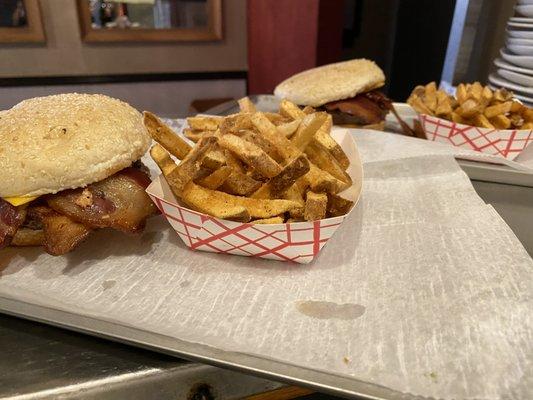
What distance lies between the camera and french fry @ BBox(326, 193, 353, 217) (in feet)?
3.76

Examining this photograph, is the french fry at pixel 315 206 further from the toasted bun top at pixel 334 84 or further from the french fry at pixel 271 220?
the toasted bun top at pixel 334 84

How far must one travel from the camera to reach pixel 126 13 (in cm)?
359

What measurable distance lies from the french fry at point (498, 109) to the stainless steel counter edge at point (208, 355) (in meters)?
1.58

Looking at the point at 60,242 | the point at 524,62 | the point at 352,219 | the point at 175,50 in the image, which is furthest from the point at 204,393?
the point at 175,50

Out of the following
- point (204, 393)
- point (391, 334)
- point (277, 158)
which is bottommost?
point (204, 393)

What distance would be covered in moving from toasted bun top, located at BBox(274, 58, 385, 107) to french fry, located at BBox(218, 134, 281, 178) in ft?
3.92

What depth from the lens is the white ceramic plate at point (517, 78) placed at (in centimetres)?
234

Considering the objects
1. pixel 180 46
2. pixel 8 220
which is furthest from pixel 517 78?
pixel 180 46

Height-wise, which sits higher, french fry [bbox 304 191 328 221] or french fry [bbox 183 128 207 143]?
french fry [bbox 183 128 207 143]

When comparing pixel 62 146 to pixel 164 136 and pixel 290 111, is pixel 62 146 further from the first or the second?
pixel 290 111

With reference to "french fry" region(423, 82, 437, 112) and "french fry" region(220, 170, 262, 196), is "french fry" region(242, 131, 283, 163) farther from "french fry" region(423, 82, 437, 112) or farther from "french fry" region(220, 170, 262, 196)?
"french fry" region(423, 82, 437, 112)

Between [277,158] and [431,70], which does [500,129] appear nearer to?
[277,158]

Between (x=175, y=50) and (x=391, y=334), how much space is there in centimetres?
348

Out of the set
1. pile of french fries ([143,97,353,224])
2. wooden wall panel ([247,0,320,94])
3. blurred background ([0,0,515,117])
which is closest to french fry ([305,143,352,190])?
pile of french fries ([143,97,353,224])
